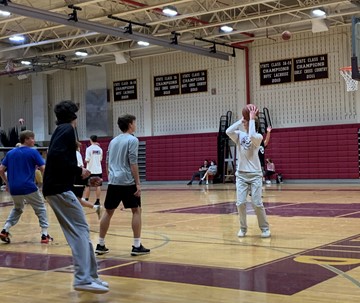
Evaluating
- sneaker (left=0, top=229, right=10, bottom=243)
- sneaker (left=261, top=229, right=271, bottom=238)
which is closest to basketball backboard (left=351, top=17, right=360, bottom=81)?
sneaker (left=261, top=229, right=271, bottom=238)

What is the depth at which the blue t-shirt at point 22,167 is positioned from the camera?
8633 millimetres

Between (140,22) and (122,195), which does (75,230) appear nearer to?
(122,195)

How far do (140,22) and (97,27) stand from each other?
134 inches

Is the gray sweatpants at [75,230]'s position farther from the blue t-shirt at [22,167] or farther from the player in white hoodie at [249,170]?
the player in white hoodie at [249,170]

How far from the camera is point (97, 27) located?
20.7m

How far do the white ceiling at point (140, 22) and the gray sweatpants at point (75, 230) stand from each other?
1326cm

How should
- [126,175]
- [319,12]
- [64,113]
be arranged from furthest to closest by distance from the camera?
[319,12]
[126,175]
[64,113]

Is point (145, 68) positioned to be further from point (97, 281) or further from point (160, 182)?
point (97, 281)

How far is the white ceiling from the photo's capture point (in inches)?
816

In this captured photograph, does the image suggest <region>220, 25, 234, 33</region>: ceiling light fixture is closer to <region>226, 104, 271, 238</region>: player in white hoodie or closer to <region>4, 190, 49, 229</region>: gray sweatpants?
<region>226, 104, 271, 238</region>: player in white hoodie

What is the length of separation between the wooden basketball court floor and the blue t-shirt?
0.86 metres

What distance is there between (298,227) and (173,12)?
12655mm

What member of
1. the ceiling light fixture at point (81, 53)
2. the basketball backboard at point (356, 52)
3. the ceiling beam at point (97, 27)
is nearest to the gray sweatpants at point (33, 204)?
the basketball backboard at point (356, 52)

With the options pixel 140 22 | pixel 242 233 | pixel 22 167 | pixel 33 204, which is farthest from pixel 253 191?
pixel 140 22
